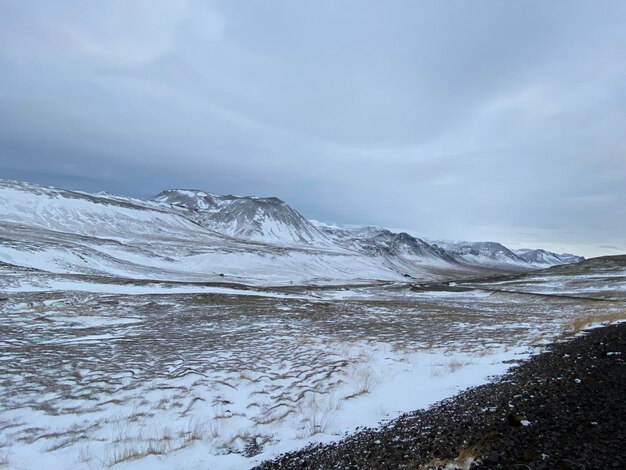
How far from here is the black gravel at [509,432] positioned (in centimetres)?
540

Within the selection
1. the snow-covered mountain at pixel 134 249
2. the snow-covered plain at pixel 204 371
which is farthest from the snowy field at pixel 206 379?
the snow-covered mountain at pixel 134 249

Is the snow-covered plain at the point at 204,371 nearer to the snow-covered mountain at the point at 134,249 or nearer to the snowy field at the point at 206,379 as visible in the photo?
the snowy field at the point at 206,379

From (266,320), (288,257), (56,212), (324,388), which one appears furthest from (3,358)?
(56,212)

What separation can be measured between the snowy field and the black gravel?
3.09 ft

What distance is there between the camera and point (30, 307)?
23.6 m

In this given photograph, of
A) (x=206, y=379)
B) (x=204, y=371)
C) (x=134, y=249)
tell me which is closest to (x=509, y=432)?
(x=206, y=379)

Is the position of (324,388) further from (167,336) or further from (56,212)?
(56,212)

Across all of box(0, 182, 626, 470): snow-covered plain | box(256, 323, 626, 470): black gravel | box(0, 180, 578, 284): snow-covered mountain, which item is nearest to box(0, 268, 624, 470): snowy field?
box(0, 182, 626, 470): snow-covered plain

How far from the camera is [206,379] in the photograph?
1148 centimetres

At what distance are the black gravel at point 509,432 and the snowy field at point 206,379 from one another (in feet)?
3.09

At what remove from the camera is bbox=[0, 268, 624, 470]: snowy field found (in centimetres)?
748

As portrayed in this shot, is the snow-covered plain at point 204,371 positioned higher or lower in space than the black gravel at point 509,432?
lower

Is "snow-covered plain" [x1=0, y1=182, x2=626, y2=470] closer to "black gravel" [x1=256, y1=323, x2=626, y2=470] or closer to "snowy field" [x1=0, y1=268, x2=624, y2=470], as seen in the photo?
"snowy field" [x1=0, y1=268, x2=624, y2=470]

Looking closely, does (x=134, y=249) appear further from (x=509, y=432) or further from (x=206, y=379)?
(x=509, y=432)
